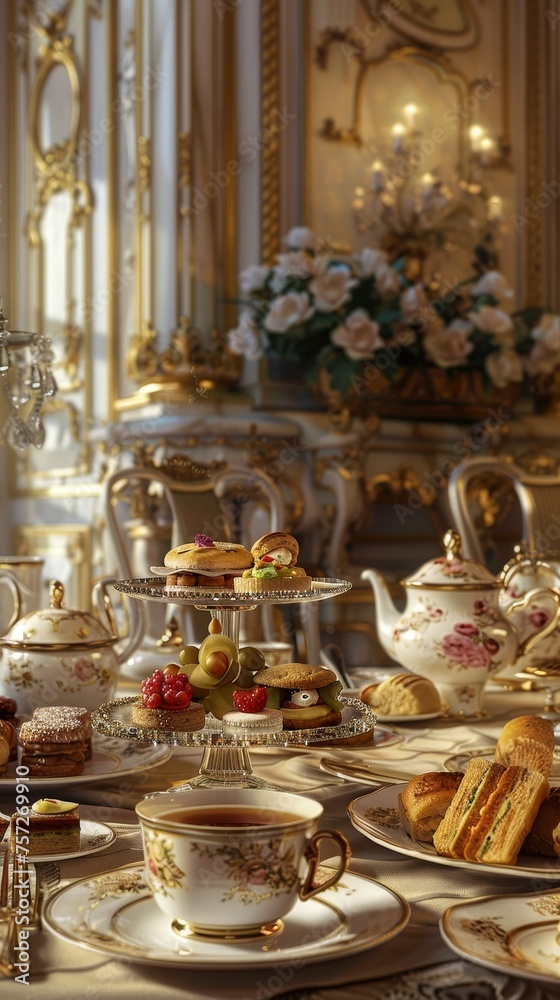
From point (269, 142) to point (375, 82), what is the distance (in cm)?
52

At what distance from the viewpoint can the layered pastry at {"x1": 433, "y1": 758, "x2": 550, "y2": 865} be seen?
828mm

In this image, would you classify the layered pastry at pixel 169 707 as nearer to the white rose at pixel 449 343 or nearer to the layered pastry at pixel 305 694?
the layered pastry at pixel 305 694

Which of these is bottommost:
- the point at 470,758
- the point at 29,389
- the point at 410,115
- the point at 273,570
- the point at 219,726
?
the point at 470,758

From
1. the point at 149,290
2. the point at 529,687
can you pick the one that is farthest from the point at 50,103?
the point at 529,687

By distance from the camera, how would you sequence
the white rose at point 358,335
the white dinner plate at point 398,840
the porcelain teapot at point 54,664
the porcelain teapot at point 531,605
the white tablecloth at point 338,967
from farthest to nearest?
the white rose at point 358,335 < the porcelain teapot at point 531,605 < the porcelain teapot at point 54,664 < the white dinner plate at point 398,840 < the white tablecloth at point 338,967

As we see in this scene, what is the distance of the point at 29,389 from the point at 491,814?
3.56 feet

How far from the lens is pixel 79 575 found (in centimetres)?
455

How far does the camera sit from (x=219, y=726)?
3.03 ft

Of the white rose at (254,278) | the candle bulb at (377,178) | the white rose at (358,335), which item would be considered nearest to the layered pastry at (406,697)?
the white rose at (358,335)

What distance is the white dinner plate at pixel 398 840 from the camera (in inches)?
31.6

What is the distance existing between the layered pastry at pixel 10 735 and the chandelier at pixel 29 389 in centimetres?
53

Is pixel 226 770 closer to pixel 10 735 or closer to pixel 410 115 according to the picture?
pixel 10 735

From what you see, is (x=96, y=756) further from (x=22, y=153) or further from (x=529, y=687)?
(x=22, y=153)

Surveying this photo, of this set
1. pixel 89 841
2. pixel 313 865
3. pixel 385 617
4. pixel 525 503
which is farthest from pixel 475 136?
pixel 313 865
